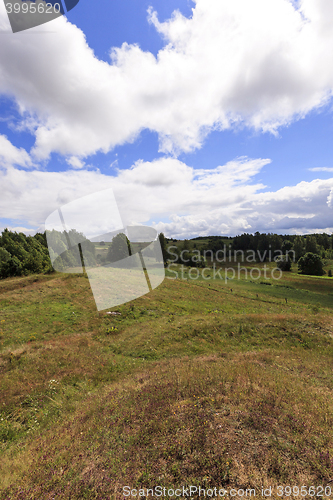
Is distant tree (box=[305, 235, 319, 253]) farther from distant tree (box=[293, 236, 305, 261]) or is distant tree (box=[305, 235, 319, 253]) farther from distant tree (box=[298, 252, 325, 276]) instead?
distant tree (box=[298, 252, 325, 276])

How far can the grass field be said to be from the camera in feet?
15.2

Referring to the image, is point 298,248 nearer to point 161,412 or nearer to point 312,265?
point 312,265

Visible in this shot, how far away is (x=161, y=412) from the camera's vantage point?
6930mm

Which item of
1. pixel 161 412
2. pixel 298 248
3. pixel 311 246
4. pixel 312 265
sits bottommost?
pixel 312 265

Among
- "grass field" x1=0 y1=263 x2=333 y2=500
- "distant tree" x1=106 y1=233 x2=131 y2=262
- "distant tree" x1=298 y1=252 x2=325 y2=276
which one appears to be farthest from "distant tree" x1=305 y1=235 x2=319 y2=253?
"distant tree" x1=106 y1=233 x2=131 y2=262

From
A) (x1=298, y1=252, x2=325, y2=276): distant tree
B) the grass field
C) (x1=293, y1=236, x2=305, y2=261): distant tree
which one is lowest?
(x1=298, y1=252, x2=325, y2=276): distant tree

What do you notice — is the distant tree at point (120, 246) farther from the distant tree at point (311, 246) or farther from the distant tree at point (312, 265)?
the distant tree at point (311, 246)

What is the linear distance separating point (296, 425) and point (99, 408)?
7.50 meters

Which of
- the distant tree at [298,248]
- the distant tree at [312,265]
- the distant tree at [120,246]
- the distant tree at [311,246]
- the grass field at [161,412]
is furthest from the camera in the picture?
the distant tree at [298,248]

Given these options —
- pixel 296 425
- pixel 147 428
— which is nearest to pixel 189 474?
pixel 147 428

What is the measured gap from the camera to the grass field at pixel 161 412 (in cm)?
464

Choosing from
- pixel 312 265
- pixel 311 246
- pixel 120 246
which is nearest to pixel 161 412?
pixel 120 246

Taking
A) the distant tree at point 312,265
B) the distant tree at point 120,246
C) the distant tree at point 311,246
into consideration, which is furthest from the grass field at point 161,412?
the distant tree at point 311,246

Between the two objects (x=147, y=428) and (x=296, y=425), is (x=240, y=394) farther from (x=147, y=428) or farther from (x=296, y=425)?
(x=147, y=428)
